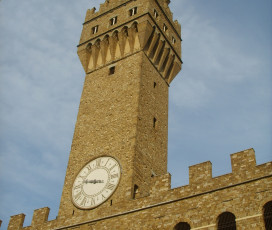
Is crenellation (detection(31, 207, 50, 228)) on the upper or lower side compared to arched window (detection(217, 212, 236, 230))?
upper

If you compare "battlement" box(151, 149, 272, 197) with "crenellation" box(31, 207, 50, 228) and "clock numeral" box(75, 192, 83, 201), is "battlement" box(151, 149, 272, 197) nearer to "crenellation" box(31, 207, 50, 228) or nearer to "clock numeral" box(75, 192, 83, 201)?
"clock numeral" box(75, 192, 83, 201)

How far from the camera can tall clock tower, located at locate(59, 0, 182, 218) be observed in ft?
55.9

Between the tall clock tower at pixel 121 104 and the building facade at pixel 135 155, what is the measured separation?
0.17 feet

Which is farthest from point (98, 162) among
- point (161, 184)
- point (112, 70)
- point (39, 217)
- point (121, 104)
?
point (112, 70)

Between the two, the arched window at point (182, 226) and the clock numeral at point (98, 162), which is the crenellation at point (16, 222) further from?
the arched window at point (182, 226)

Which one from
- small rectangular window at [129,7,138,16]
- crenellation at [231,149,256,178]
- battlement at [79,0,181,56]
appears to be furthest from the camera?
small rectangular window at [129,7,138,16]

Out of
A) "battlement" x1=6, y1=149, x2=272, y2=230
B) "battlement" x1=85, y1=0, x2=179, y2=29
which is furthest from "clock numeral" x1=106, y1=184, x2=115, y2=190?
"battlement" x1=85, y1=0, x2=179, y2=29

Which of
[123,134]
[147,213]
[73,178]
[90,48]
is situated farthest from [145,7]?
[147,213]

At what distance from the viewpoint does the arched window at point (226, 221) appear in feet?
42.8

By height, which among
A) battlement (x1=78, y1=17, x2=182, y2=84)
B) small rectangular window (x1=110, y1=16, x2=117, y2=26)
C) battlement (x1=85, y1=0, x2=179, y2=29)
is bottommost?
battlement (x1=78, y1=17, x2=182, y2=84)

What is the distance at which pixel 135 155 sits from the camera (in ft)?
56.1

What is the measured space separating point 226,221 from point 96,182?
19.9 feet

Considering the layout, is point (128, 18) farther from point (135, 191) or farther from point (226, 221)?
point (226, 221)

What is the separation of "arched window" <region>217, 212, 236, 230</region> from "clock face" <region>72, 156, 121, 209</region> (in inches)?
190
